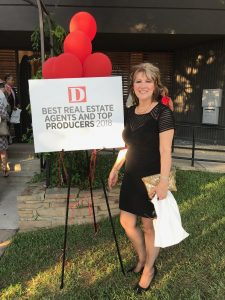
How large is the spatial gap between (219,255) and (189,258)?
30 cm

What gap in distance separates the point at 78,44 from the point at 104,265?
2.38m

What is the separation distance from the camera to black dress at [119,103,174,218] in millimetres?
2430

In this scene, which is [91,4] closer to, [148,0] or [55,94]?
[148,0]

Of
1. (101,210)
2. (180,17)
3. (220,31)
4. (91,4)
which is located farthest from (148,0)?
(101,210)

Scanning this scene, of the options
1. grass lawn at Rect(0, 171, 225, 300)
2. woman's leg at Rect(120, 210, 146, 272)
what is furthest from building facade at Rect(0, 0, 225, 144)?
woman's leg at Rect(120, 210, 146, 272)

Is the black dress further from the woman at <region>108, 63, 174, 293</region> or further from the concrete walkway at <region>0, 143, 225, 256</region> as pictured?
the concrete walkway at <region>0, 143, 225, 256</region>

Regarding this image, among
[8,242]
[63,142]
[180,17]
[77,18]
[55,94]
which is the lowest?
[8,242]

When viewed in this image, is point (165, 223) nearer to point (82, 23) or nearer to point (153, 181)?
point (153, 181)

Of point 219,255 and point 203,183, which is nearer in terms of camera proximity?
point 219,255

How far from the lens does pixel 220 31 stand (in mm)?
7715

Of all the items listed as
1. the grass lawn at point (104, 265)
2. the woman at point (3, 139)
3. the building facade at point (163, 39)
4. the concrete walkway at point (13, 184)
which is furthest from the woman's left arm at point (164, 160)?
the building facade at point (163, 39)

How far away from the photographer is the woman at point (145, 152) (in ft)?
7.94

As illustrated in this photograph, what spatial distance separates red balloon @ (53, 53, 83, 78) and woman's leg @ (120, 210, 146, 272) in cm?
154

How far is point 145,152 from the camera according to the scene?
2520mm
